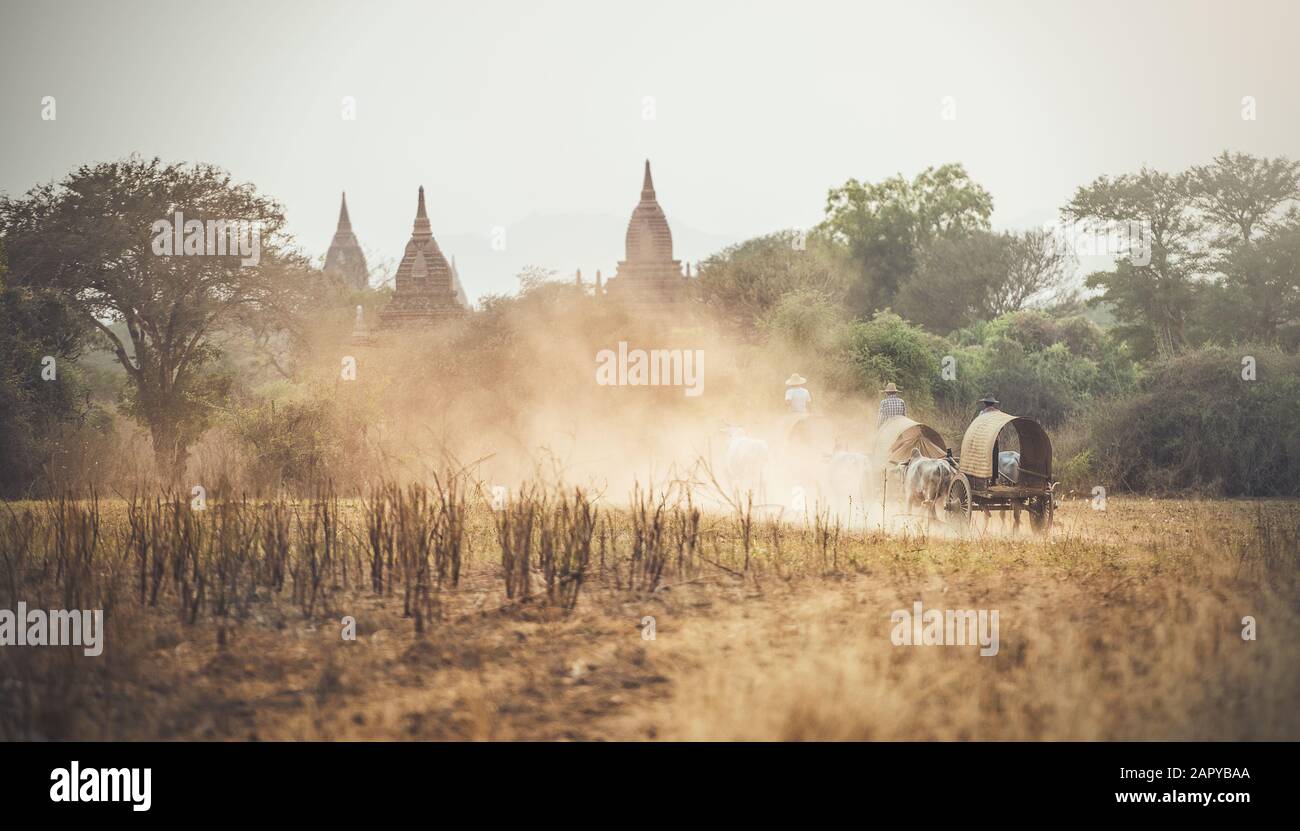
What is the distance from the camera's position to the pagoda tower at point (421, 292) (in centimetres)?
3716

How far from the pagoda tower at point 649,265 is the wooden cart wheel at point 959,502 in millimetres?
25600

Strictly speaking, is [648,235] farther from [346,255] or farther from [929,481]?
[346,255]

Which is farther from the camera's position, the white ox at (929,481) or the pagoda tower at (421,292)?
the pagoda tower at (421,292)

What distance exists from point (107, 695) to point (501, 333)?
62.6ft

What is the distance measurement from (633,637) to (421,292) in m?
31.4

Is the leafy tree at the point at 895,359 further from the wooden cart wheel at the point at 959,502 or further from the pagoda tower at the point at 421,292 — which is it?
the pagoda tower at the point at 421,292

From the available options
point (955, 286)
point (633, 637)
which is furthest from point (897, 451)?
point (955, 286)

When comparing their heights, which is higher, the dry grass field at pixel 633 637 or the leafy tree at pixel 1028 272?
the leafy tree at pixel 1028 272

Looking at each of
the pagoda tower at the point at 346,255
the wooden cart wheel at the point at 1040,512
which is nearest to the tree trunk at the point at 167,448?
the wooden cart wheel at the point at 1040,512

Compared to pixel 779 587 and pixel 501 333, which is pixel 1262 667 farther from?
pixel 501 333

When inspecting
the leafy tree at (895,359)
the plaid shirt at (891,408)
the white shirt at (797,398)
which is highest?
the leafy tree at (895,359)

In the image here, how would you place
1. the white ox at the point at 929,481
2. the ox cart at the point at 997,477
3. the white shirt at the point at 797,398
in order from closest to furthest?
the white ox at the point at 929,481 → the ox cart at the point at 997,477 → the white shirt at the point at 797,398

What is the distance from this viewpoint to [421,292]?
123 feet
